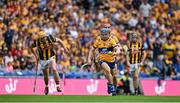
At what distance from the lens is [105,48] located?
23.8 m

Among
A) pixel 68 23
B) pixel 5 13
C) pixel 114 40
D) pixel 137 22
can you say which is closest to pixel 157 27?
pixel 137 22

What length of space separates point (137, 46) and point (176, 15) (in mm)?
12933

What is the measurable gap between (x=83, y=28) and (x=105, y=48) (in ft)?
38.5

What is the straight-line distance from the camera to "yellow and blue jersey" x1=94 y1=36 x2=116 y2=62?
2377cm

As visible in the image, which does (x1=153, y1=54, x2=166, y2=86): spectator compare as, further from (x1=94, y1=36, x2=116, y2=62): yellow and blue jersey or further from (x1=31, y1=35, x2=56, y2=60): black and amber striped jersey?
(x1=31, y1=35, x2=56, y2=60): black and amber striped jersey

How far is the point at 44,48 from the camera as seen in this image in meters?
24.2

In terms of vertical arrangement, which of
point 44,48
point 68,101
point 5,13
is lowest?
point 68,101

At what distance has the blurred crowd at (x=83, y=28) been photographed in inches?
1237

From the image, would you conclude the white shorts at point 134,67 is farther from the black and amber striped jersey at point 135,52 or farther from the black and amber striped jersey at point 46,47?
the black and amber striped jersey at point 46,47

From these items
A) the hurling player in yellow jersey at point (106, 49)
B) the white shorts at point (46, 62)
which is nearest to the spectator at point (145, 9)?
the hurling player in yellow jersey at point (106, 49)

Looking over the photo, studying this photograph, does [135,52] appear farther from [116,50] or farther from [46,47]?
[46,47]

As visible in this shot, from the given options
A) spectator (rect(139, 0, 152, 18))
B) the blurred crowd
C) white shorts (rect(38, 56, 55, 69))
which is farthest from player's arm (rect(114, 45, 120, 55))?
spectator (rect(139, 0, 152, 18))

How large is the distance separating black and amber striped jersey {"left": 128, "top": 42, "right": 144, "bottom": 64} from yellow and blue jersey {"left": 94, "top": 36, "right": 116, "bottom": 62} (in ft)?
10.6

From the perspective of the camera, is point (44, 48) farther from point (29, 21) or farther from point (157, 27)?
point (157, 27)
